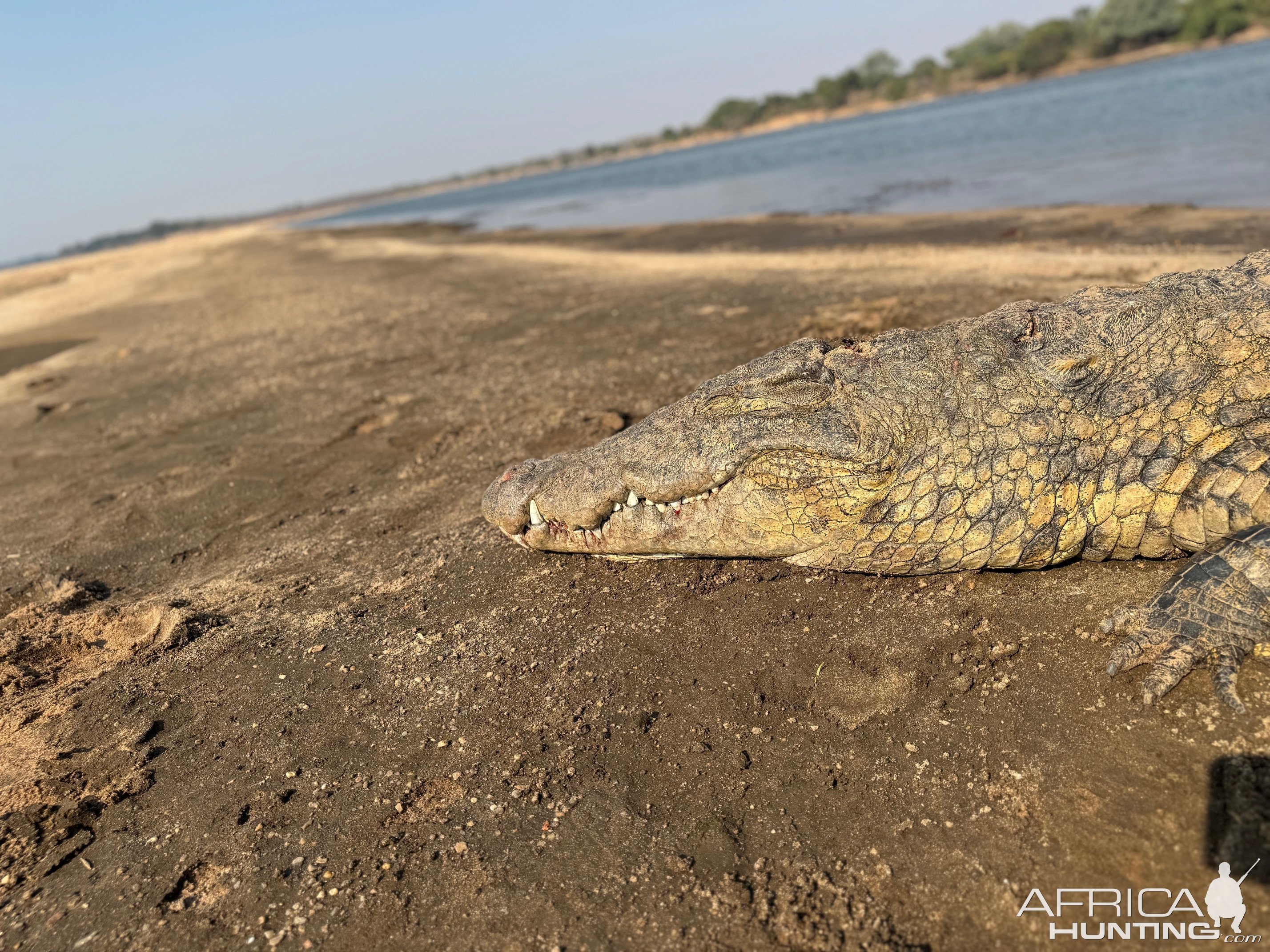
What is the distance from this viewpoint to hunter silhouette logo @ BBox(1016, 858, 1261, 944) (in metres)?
1.71

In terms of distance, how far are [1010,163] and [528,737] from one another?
21.0 metres

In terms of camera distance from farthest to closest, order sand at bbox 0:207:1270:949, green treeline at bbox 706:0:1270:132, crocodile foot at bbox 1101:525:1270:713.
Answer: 1. green treeline at bbox 706:0:1270:132
2. crocodile foot at bbox 1101:525:1270:713
3. sand at bbox 0:207:1270:949

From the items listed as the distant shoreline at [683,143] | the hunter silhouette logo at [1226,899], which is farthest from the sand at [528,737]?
the distant shoreline at [683,143]

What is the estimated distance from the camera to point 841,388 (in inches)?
115

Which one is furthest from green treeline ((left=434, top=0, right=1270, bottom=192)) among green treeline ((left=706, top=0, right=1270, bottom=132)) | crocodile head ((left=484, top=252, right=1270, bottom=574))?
crocodile head ((left=484, top=252, right=1270, bottom=574))

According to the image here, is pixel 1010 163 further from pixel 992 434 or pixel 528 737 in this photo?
pixel 528 737

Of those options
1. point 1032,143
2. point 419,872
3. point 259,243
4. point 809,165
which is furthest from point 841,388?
point 259,243

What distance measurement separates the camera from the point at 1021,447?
107 inches

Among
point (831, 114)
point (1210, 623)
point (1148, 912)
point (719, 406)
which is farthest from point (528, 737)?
point (831, 114)

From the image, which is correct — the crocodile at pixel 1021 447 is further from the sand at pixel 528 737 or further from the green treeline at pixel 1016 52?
the green treeline at pixel 1016 52

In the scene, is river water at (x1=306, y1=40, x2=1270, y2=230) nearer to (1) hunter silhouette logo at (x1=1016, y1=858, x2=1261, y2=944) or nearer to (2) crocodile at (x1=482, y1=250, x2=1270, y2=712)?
(2) crocodile at (x1=482, y1=250, x2=1270, y2=712)

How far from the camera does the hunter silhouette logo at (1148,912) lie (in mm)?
1712

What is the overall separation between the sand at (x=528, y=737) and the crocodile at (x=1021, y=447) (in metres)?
0.23

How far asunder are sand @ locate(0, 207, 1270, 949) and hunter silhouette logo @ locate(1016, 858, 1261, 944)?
3 cm
